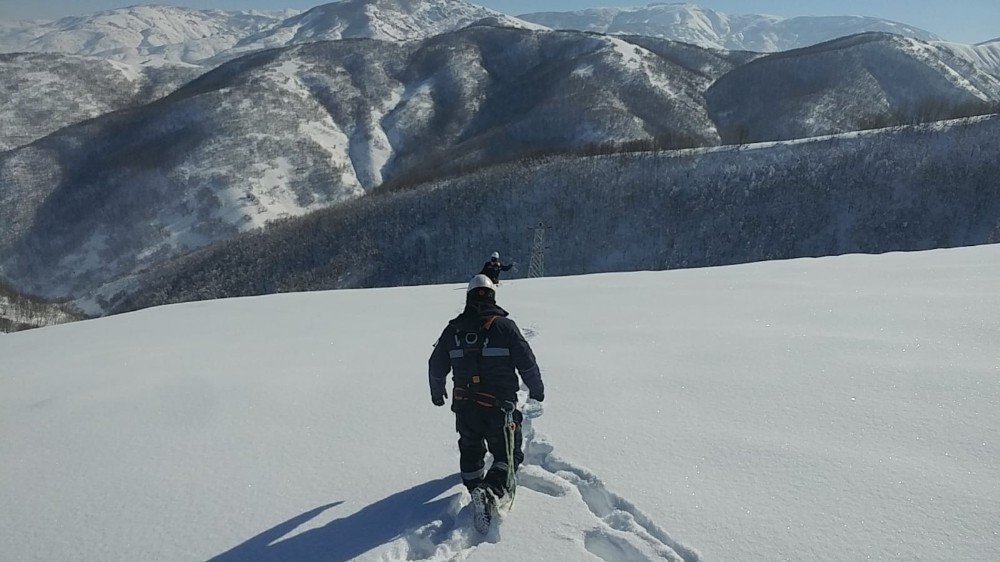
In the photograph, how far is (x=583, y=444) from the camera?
5.72 m

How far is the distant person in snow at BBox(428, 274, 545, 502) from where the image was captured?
5.00 metres

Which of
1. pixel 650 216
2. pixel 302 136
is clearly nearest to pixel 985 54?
pixel 650 216

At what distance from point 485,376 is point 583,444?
1.50m

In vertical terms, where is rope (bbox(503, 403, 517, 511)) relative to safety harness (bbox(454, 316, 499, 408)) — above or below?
below

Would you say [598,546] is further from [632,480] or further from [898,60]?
[898,60]

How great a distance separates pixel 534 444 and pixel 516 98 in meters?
121

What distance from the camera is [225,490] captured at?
17.5 feet

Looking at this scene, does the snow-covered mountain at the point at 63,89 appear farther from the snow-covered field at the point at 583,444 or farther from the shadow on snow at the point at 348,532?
the shadow on snow at the point at 348,532

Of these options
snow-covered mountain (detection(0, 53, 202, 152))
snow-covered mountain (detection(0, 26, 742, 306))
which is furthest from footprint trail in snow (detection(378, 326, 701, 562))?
snow-covered mountain (detection(0, 53, 202, 152))

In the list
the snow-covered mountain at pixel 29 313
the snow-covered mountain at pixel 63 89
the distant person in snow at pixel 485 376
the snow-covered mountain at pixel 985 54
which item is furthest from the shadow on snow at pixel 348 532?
the snow-covered mountain at pixel 985 54

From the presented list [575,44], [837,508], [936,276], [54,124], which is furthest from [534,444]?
[54,124]

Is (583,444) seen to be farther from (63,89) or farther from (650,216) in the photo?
(63,89)

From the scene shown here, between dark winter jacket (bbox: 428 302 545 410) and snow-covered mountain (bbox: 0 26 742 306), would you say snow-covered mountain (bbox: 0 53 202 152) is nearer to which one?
snow-covered mountain (bbox: 0 26 742 306)

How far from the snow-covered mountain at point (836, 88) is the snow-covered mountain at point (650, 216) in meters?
40.7
